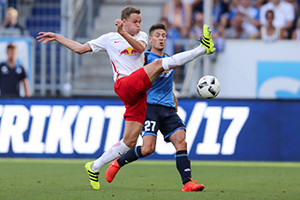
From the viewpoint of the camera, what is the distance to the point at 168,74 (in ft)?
28.1

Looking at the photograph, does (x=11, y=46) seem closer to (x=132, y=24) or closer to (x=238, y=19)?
(x=238, y=19)

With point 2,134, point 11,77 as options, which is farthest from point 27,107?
point 11,77

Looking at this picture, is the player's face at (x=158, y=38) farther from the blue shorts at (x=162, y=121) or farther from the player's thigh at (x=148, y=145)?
the player's thigh at (x=148, y=145)

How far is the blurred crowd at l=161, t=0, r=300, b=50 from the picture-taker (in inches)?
654

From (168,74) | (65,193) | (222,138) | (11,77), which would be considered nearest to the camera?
(65,193)

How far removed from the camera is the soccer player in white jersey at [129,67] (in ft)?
25.2

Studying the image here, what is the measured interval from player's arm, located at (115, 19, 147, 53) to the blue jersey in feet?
1.99

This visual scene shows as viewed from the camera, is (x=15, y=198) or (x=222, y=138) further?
(x=222, y=138)

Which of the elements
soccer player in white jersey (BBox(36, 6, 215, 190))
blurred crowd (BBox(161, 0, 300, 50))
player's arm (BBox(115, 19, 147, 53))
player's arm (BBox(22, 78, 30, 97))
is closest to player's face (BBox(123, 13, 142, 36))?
soccer player in white jersey (BBox(36, 6, 215, 190))

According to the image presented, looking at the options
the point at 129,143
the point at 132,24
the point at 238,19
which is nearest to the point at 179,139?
the point at 129,143

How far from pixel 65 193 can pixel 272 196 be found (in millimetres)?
2265

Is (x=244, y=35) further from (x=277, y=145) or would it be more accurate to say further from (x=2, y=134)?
(x=2, y=134)

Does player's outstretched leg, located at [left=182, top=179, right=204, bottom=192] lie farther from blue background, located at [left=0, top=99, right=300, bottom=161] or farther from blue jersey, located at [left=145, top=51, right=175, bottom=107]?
Answer: blue background, located at [left=0, top=99, right=300, bottom=161]

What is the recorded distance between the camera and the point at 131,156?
27.5 feet
